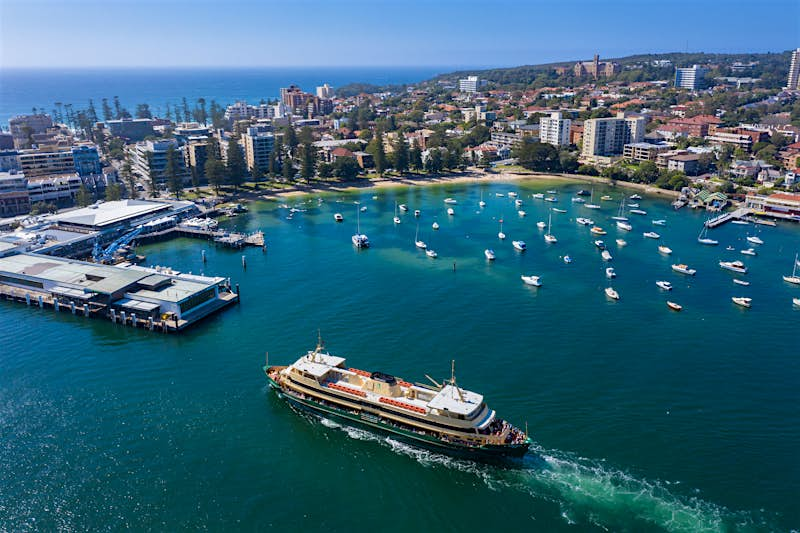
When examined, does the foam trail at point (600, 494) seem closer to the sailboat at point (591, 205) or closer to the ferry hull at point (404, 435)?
the ferry hull at point (404, 435)

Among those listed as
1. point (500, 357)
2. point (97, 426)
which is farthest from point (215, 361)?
point (500, 357)

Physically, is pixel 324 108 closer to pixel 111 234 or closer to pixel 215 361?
pixel 111 234

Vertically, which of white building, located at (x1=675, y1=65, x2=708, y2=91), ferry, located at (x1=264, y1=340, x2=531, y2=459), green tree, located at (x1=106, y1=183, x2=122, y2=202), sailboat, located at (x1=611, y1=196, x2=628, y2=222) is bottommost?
ferry, located at (x1=264, y1=340, x2=531, y2=459)

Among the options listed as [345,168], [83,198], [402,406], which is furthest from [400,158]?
[402,406]

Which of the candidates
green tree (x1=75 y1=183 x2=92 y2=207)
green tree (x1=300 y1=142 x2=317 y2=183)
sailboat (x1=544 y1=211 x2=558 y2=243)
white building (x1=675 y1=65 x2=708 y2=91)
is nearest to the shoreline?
green tree (x1=300 y1=142 x2=317 y2=183)

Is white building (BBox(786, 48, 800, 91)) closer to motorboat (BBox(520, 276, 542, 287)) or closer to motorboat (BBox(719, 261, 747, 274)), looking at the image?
motorboat (BBox(719, 261, 747, 274))

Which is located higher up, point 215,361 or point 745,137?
point 745,137

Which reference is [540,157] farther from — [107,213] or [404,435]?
[404,435]
